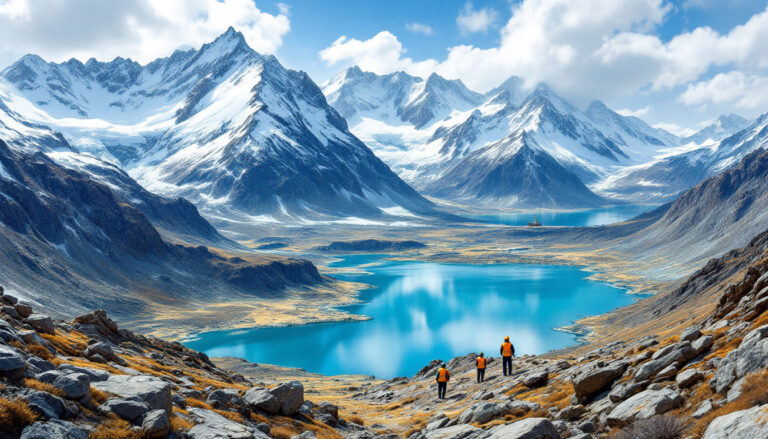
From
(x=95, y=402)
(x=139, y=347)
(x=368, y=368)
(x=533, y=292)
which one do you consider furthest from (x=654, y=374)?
(x=533, y=292)

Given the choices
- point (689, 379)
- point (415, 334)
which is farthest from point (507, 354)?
point (415, 334)

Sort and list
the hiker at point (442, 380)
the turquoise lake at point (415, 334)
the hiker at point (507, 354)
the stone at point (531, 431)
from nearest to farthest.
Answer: the stone at point (531, 431)
the hiker at point (442, 380)
the hiker at point (507, 354)
the turquoise lake at point (415, 334)

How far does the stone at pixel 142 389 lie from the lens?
1952cm

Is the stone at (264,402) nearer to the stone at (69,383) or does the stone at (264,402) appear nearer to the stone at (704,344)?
the stone at (69,383)

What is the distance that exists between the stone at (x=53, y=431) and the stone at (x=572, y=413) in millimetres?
17160

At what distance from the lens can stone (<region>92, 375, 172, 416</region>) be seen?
64.0 feet

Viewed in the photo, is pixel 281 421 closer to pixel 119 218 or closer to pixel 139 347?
pixel 139 347

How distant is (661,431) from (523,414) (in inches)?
406

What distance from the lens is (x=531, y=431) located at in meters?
19.3

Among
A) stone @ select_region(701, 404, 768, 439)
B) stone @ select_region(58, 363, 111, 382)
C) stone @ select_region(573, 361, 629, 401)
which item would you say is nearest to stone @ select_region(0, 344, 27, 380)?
stone @ select_region(58, 363, 111, 382)

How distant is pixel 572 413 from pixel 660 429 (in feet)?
21.9

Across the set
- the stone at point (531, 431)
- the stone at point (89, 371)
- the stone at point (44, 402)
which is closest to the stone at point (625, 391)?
the stone at point (531, 431)

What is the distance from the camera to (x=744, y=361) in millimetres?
18547

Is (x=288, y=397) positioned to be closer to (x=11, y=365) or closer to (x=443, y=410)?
(x=11, y=365)
